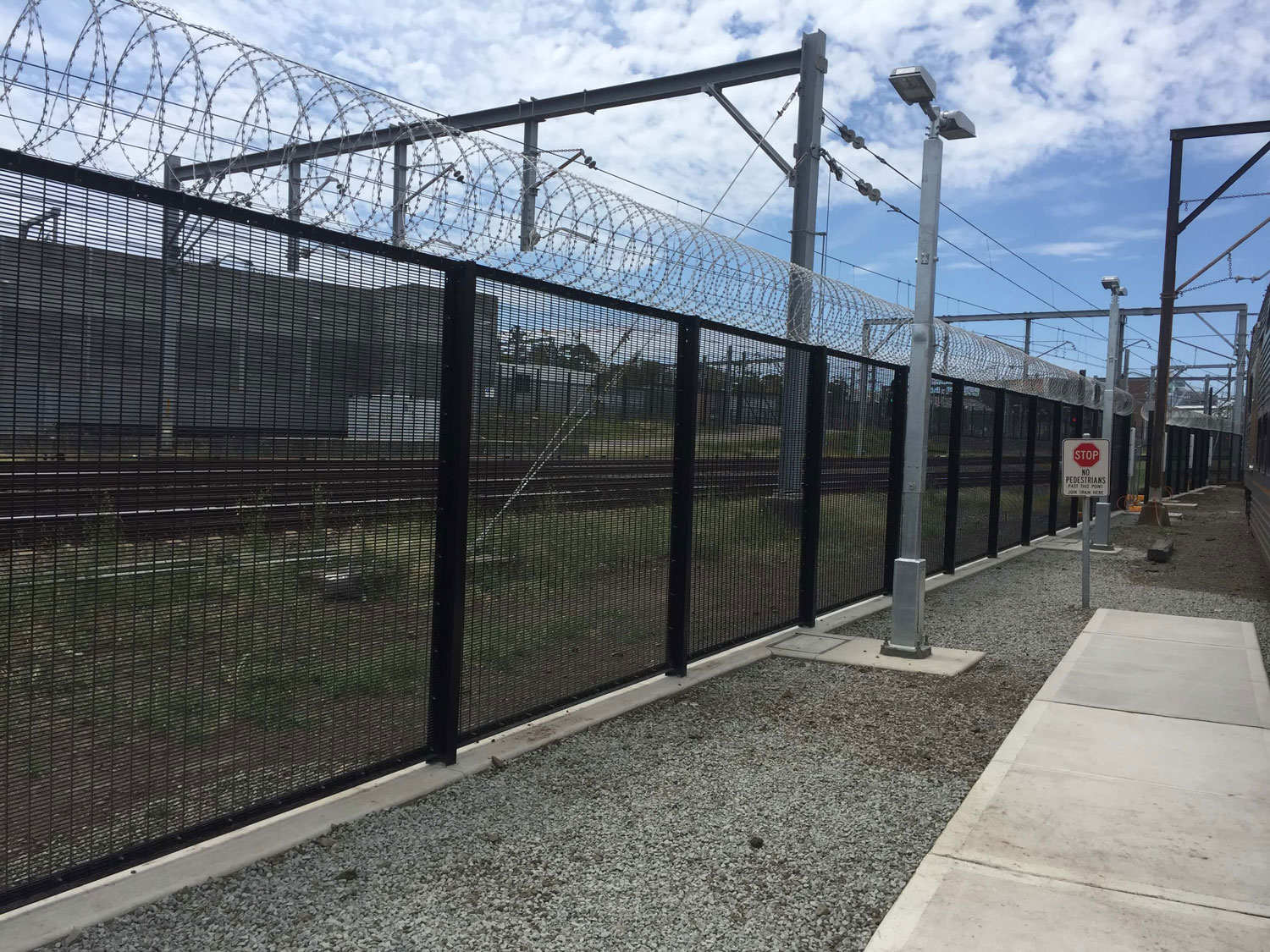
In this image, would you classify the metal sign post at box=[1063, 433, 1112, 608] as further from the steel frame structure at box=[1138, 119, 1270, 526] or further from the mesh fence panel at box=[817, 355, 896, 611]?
the steel frame structure at box=[1138, 119, 1270, 526]

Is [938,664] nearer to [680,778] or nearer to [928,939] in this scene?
[680,778]

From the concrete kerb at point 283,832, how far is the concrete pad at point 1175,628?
479 centimetres

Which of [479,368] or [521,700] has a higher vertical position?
[479,368]

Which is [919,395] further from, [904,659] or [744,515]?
[904,659]

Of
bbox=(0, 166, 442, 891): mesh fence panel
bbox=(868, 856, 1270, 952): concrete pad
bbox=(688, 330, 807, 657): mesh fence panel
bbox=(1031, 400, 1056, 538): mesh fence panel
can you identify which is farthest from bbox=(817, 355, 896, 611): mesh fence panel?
bbox=(1031, 400, 1056, 538): mesh fence panel

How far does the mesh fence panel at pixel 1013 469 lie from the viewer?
1484 centimetres

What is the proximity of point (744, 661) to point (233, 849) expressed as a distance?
4.34 m

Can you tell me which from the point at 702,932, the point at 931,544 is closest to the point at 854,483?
the point at 931,544

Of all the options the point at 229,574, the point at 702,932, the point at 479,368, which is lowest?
the point at 702,932

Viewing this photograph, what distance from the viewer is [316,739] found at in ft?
14.5

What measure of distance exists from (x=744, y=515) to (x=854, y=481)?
2.30m

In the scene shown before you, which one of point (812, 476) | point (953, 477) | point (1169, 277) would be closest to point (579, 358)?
point (812, 476)

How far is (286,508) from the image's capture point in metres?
4.05

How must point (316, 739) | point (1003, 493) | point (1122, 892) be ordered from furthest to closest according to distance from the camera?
point (1003, 493) < point (316, 739) < point (1122, 892)
